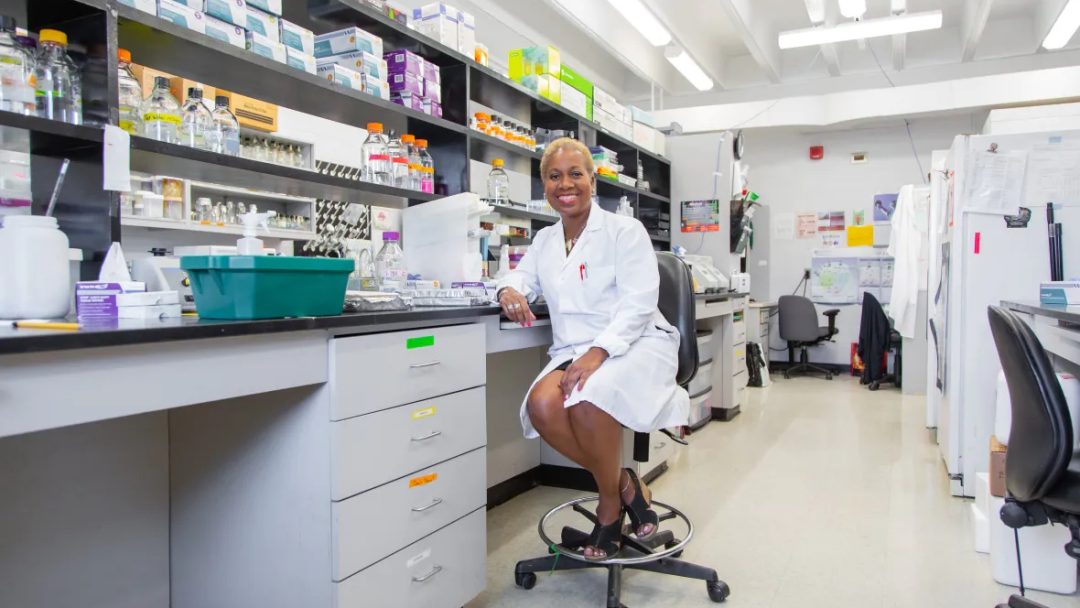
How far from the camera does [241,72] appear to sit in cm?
197

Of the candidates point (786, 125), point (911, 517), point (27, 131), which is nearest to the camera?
point (27, 131)

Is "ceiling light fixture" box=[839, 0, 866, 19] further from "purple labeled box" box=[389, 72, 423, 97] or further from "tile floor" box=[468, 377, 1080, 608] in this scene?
"purple labeled box" box=[389, 72, 423, 97]

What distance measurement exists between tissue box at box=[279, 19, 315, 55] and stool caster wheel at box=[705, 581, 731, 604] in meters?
2.00

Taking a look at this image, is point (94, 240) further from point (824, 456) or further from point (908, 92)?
point (908, 92)

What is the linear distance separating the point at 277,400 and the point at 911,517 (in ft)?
7.95

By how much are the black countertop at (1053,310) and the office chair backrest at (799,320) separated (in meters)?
3.81

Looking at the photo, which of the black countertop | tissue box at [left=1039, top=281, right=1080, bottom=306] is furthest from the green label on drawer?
tissue box at [left=1039, top=281, right=1080, bottom=306]

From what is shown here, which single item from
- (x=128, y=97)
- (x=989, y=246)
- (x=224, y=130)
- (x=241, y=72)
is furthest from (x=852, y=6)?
(x=128, y=97)

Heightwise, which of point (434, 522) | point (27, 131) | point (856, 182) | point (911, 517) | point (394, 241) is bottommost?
point (911, 517)

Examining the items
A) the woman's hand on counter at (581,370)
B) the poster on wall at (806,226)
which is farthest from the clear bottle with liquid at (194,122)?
the poster on wall at (806,226)

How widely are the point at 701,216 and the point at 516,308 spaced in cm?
354

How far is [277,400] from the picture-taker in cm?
147

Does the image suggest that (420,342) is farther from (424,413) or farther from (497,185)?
(497,185)

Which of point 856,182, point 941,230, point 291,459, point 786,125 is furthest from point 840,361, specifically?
point 291,459
